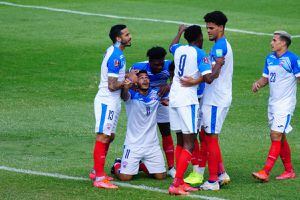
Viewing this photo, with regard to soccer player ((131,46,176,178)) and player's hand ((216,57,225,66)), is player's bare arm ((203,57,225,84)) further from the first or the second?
soccer player ((131,46,176,178))

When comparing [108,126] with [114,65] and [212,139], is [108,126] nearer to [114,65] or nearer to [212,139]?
[114,65]

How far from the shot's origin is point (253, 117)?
18.7 m

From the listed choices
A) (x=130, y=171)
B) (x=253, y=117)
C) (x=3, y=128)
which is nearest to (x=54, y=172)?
(x=130, y=171)

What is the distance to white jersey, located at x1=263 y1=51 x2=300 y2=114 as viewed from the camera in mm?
13719

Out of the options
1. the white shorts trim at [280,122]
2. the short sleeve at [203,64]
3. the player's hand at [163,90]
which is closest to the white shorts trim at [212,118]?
the short sleeve at [203,64]

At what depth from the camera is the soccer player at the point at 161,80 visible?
14.1 metres

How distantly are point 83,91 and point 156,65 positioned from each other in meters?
7.43

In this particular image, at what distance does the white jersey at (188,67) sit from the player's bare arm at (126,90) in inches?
29.6

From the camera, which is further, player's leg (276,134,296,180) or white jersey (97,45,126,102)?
player's leg (276,134,296,180)

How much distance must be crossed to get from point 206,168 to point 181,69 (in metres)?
2.25

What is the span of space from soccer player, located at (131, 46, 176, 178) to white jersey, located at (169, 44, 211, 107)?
950 millimetres

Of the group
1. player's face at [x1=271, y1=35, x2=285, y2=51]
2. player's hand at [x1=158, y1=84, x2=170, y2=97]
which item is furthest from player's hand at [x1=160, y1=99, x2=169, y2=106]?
player's face at [x1=271, y1=35, x2=285, y2=51]

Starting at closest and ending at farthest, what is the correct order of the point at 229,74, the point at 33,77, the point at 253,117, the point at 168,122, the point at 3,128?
1. the point at 229,74
2. the point at 168,122
3. the point at 3,128
4. the point at 253,117
5. the point at 33,77

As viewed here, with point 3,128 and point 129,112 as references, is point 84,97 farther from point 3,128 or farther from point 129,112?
point 129,112
